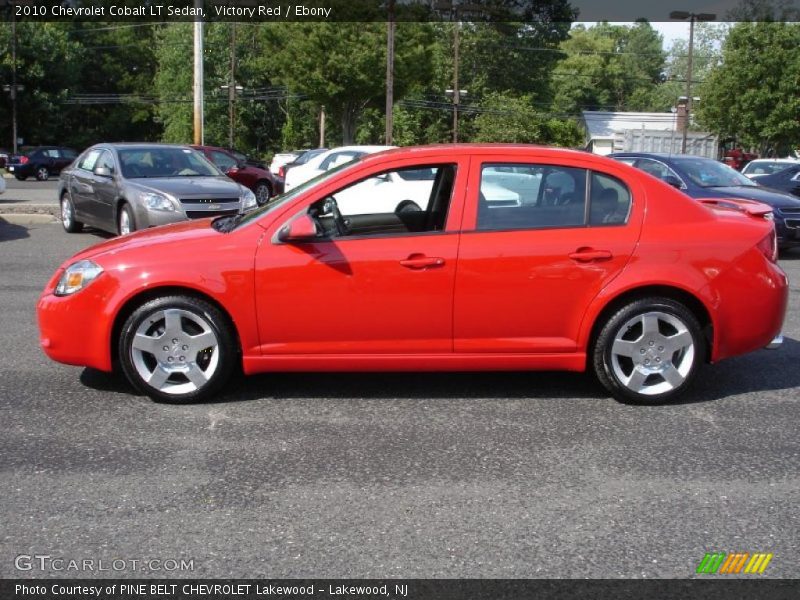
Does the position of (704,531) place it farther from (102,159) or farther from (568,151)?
(102,159)

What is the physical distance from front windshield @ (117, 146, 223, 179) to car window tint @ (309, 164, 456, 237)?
267 inches

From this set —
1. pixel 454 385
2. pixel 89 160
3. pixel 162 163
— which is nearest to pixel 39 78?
pixel 89 160

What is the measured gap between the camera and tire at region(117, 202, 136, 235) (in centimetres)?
1202

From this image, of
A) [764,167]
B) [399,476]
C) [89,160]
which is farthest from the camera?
[764,167]

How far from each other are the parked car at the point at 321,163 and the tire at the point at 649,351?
12.0 m

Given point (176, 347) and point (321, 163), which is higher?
point (321, 163)

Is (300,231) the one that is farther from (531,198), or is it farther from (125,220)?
(125,220)

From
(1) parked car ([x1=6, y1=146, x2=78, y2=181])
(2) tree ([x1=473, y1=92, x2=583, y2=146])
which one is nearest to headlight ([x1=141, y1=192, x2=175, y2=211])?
(1) parked car ([x1=6, y1=146, x2=78, y2=181])

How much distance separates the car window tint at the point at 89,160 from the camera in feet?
44.2

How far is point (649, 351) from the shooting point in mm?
5527

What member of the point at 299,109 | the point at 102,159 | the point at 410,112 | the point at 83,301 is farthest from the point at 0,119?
the point at 83,301

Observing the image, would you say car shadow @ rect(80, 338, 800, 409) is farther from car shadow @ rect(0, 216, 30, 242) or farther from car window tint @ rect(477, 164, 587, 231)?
car shadow @ rect(0, 216, 30, 242)

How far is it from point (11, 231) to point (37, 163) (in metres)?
29.1
